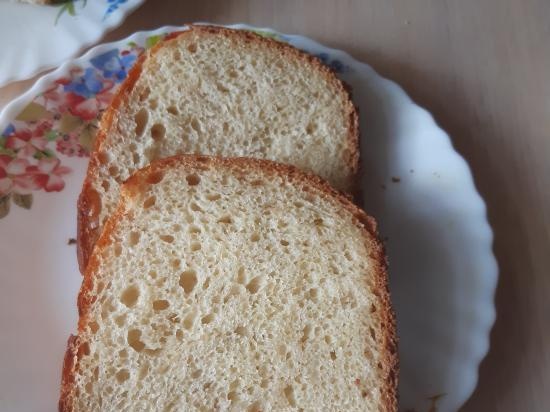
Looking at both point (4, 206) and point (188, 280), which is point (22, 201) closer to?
point (4, 206)

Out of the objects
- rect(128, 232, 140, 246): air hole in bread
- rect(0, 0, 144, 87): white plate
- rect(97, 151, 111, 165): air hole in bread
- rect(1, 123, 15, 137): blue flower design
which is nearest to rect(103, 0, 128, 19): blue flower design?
rect(0, 0, 144, 87): white plate

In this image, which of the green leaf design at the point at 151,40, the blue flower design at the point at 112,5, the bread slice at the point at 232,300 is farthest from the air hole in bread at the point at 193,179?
the blue flower design at the point at 112,5

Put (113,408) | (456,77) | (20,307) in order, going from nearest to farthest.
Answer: (113,408) → (20,307) → (456,77)

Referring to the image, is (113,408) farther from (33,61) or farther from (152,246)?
(33,61)

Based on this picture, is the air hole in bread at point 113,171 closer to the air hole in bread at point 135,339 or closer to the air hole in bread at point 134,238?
the air hole in bread at point 134,238

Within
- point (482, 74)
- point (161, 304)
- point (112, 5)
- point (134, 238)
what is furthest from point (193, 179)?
point (482, 74)

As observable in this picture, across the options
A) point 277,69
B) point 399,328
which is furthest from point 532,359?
point 277,69

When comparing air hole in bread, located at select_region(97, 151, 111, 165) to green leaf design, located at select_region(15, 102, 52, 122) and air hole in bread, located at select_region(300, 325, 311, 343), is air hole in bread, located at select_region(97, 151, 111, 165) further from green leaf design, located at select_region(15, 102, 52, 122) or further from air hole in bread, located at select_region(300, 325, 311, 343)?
air hole in bread, located at select_region(300, 325, 311, 343)
